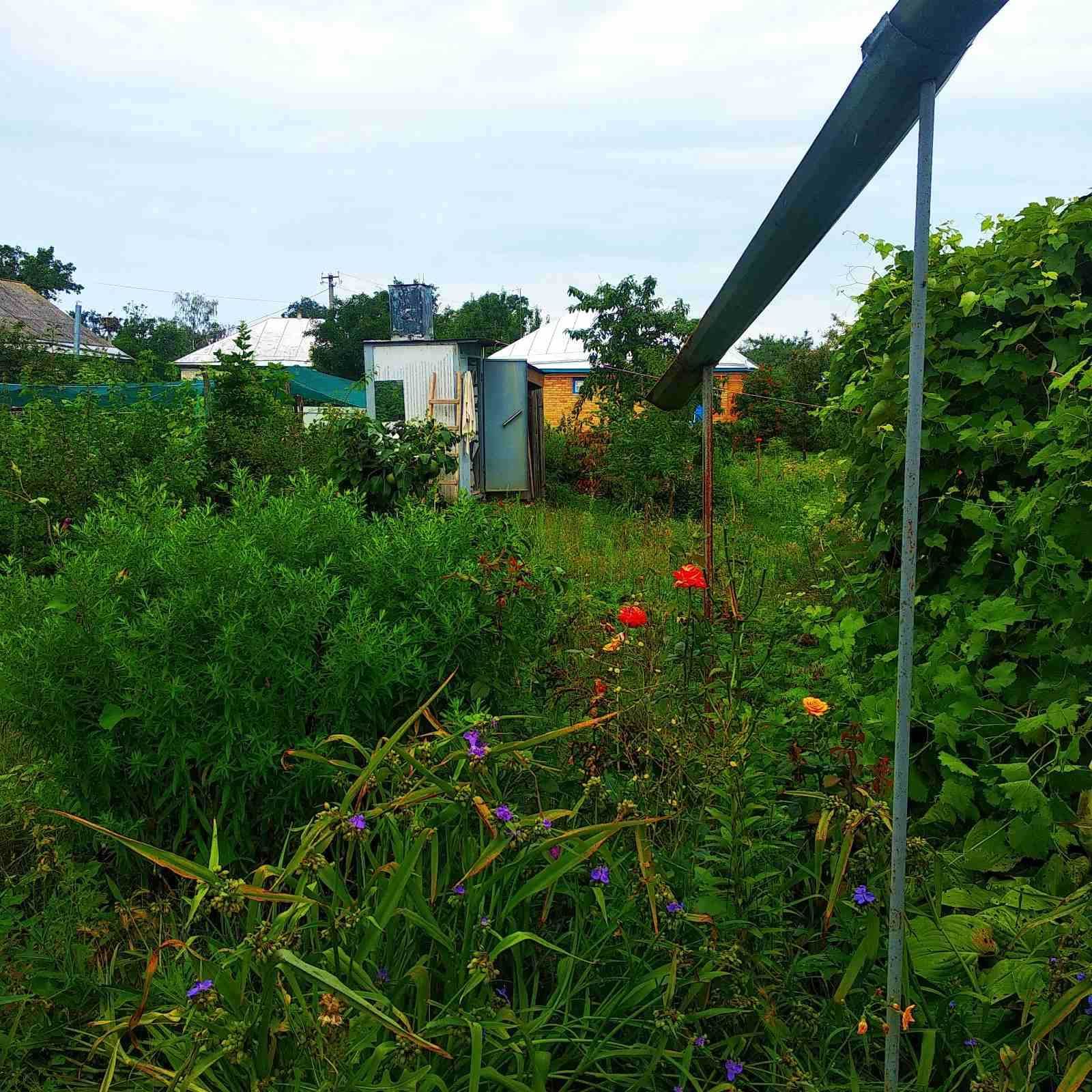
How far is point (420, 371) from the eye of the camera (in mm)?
14820

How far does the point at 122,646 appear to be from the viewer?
8.27 ft

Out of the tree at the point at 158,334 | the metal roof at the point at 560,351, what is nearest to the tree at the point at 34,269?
the tree at the point at 158,334

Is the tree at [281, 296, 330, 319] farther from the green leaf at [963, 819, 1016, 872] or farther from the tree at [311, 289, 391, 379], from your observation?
the green leaf at [963, 819, 1016, 872]

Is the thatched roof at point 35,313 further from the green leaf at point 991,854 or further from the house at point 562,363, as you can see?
the green leaf at point 991,854

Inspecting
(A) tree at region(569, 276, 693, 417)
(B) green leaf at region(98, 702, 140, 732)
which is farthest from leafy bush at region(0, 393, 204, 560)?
(A) tree at region(569, 276, 693, 417)

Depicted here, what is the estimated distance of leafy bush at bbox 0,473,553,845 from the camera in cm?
243

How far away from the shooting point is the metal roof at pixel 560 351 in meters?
27.1

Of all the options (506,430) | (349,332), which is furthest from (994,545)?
(349,332)

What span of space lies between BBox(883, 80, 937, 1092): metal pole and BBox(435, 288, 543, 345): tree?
4399cm

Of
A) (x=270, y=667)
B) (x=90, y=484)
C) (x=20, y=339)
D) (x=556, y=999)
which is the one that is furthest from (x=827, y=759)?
(x=20, y=339)

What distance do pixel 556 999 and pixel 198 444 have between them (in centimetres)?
576

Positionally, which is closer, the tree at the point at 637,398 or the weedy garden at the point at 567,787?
the weedy garden at the point at 567,787

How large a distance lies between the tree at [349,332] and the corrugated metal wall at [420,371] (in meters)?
19.4

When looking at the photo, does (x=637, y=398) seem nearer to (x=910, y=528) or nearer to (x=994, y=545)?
(x=994, y=545)
